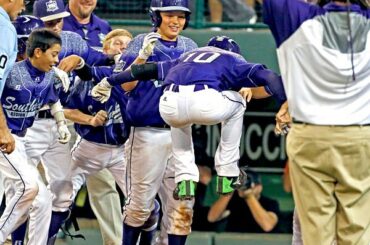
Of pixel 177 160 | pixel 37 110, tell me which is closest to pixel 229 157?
pixel 177 160

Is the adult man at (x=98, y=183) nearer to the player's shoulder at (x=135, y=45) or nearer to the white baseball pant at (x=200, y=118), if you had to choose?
the player's shoulder at (x=135, y=45)

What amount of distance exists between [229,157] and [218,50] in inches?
25.2

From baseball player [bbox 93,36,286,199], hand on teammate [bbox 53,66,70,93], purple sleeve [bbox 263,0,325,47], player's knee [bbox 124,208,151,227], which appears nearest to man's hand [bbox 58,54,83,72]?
hand on teammate [bbox 53,66,70,93]

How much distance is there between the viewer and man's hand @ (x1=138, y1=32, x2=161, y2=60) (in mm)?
6656

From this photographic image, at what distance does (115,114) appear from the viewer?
7566 millimetres

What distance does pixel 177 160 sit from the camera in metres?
6.45

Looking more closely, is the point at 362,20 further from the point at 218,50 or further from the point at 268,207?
the point at 268,207

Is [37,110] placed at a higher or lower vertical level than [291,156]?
lower

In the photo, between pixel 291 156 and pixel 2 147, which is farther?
pixel 2 147

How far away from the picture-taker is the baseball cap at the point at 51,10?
7.59 m

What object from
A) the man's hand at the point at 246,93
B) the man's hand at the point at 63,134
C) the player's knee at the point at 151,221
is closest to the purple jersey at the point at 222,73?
the man's hand at the point at 246,93

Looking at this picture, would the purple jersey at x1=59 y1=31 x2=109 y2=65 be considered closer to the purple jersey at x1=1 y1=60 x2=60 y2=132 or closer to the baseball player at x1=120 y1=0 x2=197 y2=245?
the baseball player at x1=120 y1=0 x2=197 y2=245

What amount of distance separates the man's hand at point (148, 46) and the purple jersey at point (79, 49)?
0.99 m

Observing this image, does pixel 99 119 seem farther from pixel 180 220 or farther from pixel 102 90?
pixel 180 220
